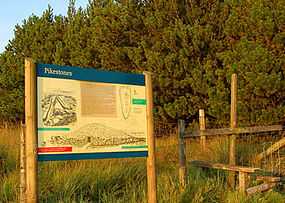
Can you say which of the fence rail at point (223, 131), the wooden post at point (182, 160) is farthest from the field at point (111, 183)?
the fence rail at point (223, 131)

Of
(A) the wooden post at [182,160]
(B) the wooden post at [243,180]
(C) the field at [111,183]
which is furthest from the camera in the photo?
(B) the wooden post at [243,180]

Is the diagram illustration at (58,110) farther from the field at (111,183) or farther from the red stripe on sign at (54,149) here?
the field at (111,183)

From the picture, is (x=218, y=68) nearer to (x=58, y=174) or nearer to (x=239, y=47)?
(x=239, y=47)

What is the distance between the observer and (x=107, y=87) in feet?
23.4

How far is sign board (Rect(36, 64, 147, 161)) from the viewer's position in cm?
629

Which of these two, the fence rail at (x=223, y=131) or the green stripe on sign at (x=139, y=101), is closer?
the green stripe on sign at (x=139, y=101)

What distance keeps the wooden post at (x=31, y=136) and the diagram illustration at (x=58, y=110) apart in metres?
0.19

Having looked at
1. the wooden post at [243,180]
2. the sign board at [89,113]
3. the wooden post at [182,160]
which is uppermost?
the sign board at [89,113]

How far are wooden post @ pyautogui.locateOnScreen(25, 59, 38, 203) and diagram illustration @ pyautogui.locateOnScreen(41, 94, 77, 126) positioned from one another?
7.6 inches

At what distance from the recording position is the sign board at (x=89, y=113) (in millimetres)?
6293

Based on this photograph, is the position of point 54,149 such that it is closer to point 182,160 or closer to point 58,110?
point 58,110

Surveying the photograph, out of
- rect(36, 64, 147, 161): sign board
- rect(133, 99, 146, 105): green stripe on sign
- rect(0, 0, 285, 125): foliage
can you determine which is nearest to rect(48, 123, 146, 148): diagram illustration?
rect(36, 64, 147, 161): sign board

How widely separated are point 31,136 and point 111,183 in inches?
127

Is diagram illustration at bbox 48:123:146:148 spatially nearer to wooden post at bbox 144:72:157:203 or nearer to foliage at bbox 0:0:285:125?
wooden post at bbox 144:72:157:203
